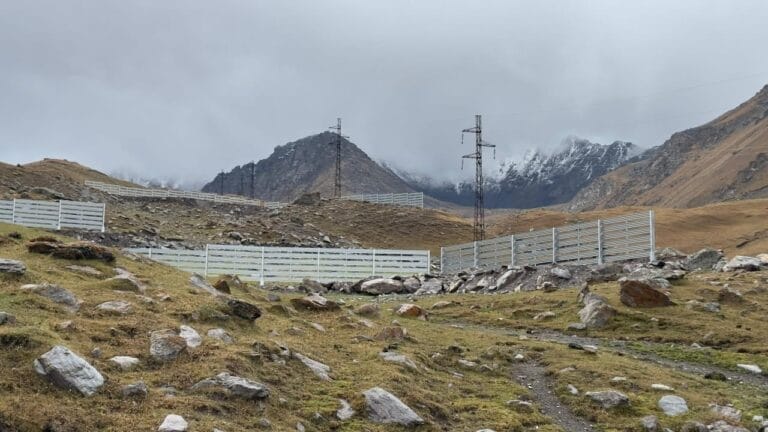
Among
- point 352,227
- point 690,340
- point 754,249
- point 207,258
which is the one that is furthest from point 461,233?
point 690,340

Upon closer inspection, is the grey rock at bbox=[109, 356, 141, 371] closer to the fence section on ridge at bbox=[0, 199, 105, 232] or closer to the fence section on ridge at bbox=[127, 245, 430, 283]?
the fence section on ridge at bbox=[127, 245, 430, 283]

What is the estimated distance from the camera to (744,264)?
99.4 ft

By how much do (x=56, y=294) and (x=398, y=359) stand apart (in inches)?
343

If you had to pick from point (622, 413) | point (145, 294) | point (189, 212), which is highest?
point (189, 212)

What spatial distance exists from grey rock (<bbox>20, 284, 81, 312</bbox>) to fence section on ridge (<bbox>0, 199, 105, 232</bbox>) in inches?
1573

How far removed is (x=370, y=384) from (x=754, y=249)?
6202 cm

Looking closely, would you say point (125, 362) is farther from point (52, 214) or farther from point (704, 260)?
point (52, 214)

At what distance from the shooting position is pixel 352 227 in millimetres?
89062

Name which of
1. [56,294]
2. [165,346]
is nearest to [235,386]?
[165,346]

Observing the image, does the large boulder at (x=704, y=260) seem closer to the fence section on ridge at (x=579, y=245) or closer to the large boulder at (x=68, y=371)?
the fence section on ridge at (x=579, y=245)

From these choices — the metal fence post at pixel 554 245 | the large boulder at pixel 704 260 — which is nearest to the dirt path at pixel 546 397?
the large boulder at pixel 704 260

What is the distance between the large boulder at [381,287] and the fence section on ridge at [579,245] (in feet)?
29.2

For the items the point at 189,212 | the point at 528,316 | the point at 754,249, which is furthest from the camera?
the point at 189,212

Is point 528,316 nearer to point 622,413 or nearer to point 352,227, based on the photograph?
point 622,413
